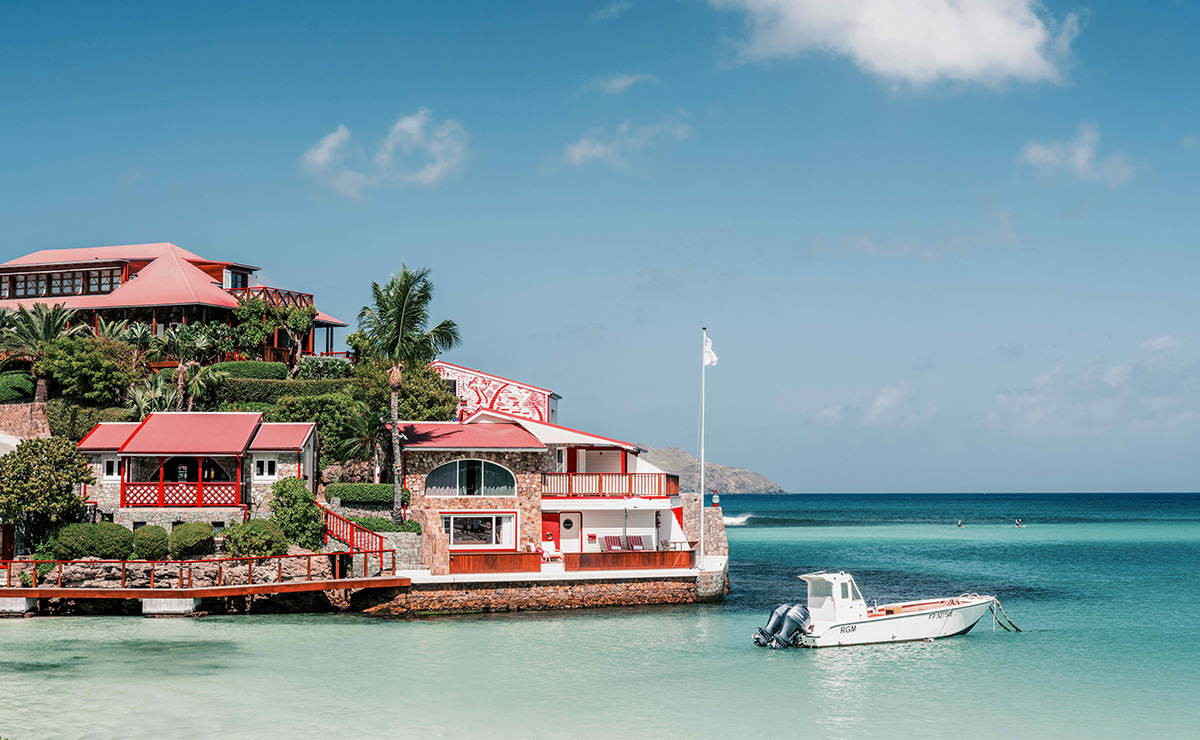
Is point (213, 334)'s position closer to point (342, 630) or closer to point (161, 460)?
point (161, 460)

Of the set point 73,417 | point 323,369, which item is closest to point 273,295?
point 323,369

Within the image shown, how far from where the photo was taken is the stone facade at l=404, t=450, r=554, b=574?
1524 inches

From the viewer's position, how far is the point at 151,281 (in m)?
57.5

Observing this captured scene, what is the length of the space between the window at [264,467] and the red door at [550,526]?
10.8m

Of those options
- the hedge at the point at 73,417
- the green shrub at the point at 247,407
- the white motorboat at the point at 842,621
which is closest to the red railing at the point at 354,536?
the green shrub at the point at 247,407

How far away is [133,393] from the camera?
148ft

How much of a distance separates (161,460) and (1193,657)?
120 ft

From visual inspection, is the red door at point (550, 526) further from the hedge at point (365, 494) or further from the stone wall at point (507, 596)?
the hedge at point (365, 494)

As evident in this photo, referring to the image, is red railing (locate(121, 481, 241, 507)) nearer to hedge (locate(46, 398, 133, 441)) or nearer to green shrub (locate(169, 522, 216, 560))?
green shrub (locate(169, 522, 216, 560))

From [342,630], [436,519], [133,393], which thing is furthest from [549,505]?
[133,393]

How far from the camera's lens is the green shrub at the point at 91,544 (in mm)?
34312

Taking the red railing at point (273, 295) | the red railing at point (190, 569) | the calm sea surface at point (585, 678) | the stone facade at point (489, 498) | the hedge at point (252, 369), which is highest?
the red railing at point (273, 295)

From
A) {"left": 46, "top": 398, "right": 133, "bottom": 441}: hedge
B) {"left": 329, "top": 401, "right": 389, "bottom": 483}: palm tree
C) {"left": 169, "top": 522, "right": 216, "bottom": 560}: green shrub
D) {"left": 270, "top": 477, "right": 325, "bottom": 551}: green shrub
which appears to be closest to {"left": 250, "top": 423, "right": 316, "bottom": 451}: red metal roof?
{"left": 329, "top": 401, "right": 389, "bottom": 483}: palm tree

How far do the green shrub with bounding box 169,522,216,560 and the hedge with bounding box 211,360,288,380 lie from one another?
48.6ft
